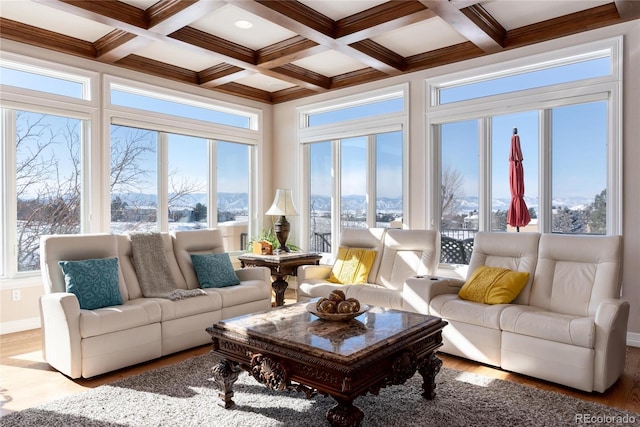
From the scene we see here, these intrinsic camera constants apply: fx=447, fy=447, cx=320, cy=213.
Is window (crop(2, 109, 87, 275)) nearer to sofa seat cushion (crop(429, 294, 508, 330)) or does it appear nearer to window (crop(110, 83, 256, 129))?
window (crop(110, 83, 256, 129))

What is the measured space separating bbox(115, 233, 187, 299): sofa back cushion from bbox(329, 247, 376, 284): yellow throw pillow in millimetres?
1584

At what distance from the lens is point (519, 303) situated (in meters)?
3.73

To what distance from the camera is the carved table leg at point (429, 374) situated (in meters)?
2.81

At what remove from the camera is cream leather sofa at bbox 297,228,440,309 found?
14.1 feet

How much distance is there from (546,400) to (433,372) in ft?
2.40

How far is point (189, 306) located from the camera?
12.7ft

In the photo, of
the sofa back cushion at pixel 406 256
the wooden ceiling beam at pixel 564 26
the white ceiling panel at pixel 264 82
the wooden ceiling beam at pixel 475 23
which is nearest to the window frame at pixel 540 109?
the wooden ceiling beam at pixel 564 26

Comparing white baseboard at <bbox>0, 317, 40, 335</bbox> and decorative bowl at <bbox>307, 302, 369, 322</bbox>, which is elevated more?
decorative bowl at <bbox>307, 302, 369, 322</bbox>

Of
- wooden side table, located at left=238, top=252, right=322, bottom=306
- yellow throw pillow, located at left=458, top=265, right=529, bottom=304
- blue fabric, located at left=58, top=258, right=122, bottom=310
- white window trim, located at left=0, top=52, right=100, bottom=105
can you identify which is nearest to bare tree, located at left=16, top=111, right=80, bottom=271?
white window trim, located at left=0, top=52, right=100, bottom=105

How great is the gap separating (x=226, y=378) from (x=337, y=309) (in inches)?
31.3

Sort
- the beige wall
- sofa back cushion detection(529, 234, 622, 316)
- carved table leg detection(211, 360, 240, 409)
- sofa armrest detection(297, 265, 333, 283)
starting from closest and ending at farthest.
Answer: carved table leg detection(211, 360, 240, 409) → sofa back cushion detection(529, 234, 622, 316) → the beige wall → sofa armrest detection(297, 265, 333, 283)

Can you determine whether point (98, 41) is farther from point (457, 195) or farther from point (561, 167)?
point (561, 167)

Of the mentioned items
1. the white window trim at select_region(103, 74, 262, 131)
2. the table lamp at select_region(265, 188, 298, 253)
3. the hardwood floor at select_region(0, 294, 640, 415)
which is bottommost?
the hardwood floor at select_region(0, 294, 640, 415)

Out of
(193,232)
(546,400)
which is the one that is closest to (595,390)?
(546,400)
